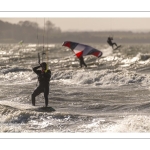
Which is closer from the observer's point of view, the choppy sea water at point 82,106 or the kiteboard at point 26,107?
the choppy sea water at point 82,106

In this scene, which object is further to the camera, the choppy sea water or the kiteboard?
the kiteboard

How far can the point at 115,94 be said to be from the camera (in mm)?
12656

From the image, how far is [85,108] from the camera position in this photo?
10672mm

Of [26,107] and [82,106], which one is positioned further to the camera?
[82,106]

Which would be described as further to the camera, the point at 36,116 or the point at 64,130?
the point at 36,116

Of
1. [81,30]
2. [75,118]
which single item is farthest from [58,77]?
[75,118]

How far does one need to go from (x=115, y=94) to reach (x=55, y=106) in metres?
2.75

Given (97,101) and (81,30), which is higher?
(81,30)

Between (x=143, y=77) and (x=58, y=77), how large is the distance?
12.8ft

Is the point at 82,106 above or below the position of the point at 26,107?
below
